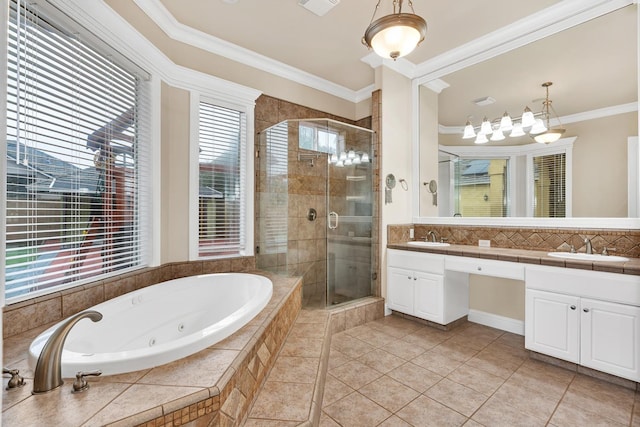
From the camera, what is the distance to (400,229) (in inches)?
136

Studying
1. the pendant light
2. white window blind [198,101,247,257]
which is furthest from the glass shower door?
the pendant light

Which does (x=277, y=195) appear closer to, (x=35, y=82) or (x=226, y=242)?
(x=226, y=242)

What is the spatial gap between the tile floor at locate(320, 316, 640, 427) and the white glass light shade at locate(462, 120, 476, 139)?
2032 mm

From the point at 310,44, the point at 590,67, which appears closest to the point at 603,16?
the point at 590,67

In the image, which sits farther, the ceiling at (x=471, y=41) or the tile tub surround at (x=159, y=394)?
the ceiling at (x=471, y=41)

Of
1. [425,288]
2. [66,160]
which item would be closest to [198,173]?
[66,160]

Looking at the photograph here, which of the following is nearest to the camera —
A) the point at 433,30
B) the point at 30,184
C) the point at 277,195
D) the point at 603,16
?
the point at 30,184

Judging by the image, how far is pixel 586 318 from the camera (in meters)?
2.05

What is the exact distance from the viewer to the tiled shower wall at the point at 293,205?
316 cm

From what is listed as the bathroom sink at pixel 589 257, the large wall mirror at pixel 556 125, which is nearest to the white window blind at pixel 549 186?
the large wall mirror at pixel 556 125

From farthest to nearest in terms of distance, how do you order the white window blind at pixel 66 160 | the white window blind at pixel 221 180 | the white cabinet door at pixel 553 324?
1. the white window blind at pixel 221 180
2. the white cabinet door at pixel 553 324
3. the white window blind at pixel 66 160

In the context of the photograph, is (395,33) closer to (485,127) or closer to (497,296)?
(485,127)

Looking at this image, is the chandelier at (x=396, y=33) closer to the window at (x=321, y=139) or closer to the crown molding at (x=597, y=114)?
the window at (x=321, y=139)

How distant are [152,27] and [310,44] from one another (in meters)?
1.38
